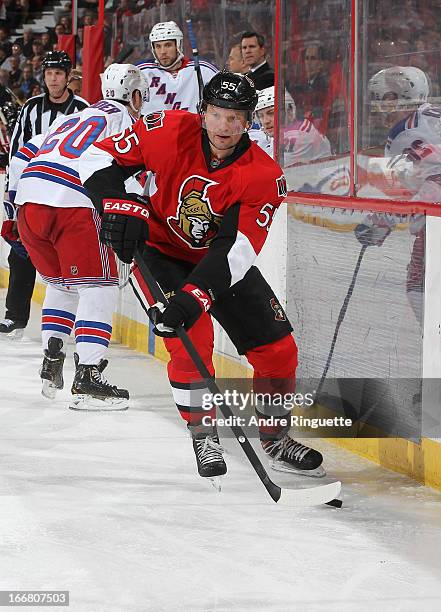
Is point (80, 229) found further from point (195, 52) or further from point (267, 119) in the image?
point (195, 52)

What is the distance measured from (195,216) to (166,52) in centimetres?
215

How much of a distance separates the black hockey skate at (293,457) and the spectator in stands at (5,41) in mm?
5568

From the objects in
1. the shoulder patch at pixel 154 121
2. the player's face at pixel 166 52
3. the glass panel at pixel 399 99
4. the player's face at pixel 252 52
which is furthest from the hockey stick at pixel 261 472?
the player's face at pixel 166 52

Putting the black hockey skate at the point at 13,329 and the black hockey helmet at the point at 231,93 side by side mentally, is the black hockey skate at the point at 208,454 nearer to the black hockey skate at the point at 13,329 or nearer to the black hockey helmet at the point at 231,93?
the black hockey helmet at the point at 231,93

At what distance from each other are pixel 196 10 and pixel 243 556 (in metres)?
3.00

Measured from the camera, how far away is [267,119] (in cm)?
423

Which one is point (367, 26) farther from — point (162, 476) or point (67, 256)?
point (162, 476)

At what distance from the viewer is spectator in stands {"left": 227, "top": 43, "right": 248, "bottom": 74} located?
4.44m

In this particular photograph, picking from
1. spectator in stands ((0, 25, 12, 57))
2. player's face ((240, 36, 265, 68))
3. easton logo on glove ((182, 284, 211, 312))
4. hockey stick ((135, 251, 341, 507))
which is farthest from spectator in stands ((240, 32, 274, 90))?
spectator in stands ((0, 25, 12, 57))

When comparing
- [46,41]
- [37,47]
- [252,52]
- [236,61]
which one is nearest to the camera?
[252,52]

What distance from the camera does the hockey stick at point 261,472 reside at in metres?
2.76

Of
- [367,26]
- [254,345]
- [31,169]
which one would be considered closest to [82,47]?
[31,169]

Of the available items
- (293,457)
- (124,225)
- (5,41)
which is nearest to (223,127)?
(124,225)

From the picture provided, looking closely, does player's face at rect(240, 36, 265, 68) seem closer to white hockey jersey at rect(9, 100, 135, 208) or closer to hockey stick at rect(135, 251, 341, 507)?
white hockey jersey at rect(9, 100, 135, 208)
